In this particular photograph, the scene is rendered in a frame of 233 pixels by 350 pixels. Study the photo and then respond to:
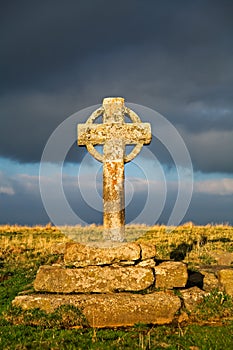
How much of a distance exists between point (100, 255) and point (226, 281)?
340 cm

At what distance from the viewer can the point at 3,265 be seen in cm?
1678

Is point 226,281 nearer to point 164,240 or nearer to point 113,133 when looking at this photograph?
point 113,133

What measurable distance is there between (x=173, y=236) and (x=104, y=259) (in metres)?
13.4

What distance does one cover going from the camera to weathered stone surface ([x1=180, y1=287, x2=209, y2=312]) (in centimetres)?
997

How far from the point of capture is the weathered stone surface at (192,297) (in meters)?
9.97

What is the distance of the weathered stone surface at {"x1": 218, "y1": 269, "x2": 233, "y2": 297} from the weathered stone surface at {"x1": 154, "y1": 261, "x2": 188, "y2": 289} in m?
1.09

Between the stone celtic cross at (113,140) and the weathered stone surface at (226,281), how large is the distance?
119 inches

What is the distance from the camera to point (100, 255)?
10.5 m

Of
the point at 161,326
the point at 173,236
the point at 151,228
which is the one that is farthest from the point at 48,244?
the point at 161,326

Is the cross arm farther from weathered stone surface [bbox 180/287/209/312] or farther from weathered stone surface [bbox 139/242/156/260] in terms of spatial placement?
weathered stone surface [bbox 180/287/209/312]

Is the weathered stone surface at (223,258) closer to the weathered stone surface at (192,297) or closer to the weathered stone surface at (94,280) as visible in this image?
the weathered stone surface at (192,297)

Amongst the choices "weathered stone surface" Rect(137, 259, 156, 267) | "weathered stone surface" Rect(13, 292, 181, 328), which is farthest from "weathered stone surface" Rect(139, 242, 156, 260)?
"weathered stone surface" Rect(13, 292, 181, 328)

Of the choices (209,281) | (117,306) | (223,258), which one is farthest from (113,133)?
(223,258)

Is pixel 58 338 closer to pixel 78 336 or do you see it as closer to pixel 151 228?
pixel 78 336
